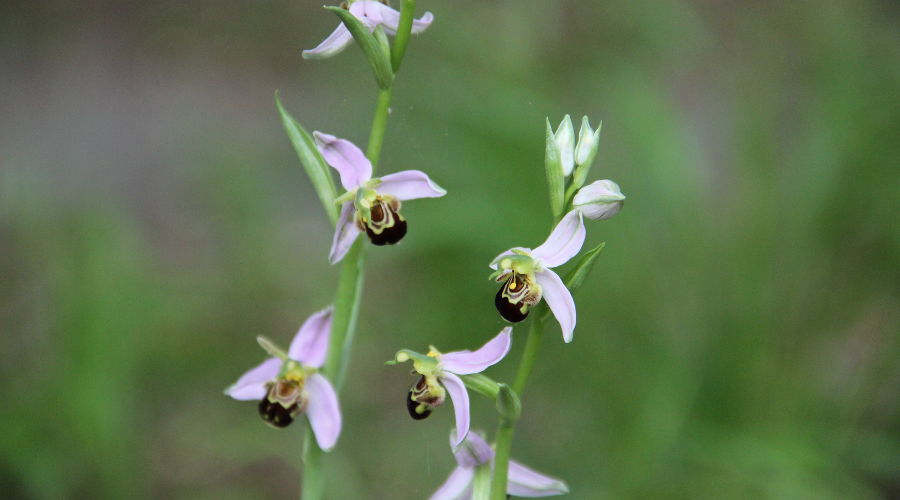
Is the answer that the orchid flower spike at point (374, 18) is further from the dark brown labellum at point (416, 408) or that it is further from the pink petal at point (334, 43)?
the dark brown labellum at point (416, 408)

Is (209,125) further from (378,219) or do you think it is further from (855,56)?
(378,219)

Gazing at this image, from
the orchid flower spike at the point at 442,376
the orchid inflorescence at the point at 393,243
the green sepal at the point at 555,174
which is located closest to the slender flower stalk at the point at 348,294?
the orchid inflorescence at the point at 393,243

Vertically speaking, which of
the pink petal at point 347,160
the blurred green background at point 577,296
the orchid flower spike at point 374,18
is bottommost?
the blurred green background at point 577,296

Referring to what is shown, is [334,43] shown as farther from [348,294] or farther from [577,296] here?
[577,296]

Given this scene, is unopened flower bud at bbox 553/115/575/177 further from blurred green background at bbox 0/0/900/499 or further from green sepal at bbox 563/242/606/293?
blurred green background at bbox 0/0/900/499

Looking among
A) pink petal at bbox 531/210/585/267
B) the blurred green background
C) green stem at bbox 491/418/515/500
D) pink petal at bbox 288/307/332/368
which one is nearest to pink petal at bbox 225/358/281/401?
pink petal at bbox 288/307/332/368

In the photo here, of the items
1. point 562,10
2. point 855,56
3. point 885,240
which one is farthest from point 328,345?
point 562,10
